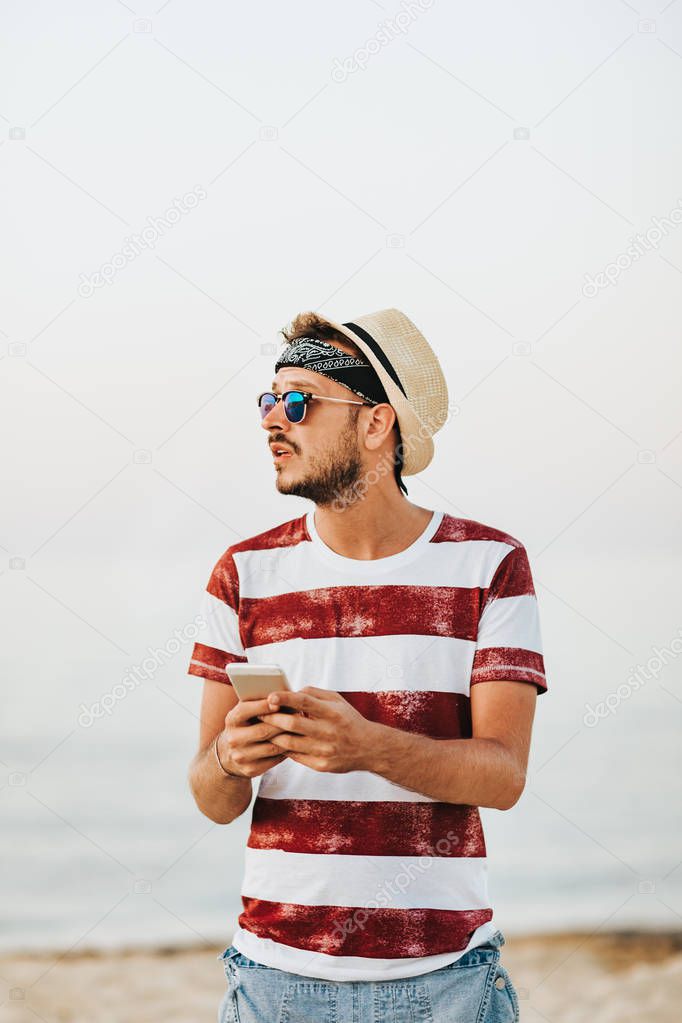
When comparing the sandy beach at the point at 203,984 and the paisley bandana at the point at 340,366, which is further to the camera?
the sandy beach at the point at 203,984

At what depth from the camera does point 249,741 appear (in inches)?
82.7

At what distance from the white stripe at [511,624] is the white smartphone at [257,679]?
51 cm

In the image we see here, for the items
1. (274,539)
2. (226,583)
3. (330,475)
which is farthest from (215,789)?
(330,475)

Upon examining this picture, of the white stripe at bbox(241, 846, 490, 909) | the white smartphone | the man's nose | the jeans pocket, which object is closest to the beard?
the man's nose

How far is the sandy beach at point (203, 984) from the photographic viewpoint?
6102 millimetres

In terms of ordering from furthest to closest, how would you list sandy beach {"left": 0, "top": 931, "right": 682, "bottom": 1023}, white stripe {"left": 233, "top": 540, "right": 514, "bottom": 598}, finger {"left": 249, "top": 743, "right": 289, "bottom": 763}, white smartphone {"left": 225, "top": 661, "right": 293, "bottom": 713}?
sandy beach {"left": 0, "top": 931, "right": 682, "bottom": 1023} → white stripe {"left": 233, "top": 540, "right": 514, "bottom": 598} → finger {"left": 249, "top": 743, "right": 289, "bottom": 763} → white smartphone {"left": 225, "top": 661, "right": 293, "bottom": 713}

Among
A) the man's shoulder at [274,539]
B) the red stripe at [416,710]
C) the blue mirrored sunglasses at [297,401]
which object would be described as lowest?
the red stripe at [416,710]

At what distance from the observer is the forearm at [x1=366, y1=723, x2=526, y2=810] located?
2082 mm

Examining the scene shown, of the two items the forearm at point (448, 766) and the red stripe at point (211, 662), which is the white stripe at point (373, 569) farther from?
the forearm at point (448, 766)

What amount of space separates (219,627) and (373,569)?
37cm

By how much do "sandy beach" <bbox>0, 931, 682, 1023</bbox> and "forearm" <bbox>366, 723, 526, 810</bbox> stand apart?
13.9 feet

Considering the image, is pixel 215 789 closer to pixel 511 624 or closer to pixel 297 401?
pixel 511 624

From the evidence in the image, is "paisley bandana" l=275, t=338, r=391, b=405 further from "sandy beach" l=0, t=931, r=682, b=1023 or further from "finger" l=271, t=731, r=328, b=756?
"sandy beach" l=0, t=931, r=682, b=1023

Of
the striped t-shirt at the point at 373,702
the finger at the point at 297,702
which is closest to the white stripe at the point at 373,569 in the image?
the striped t-shirt at the point at 373,702
